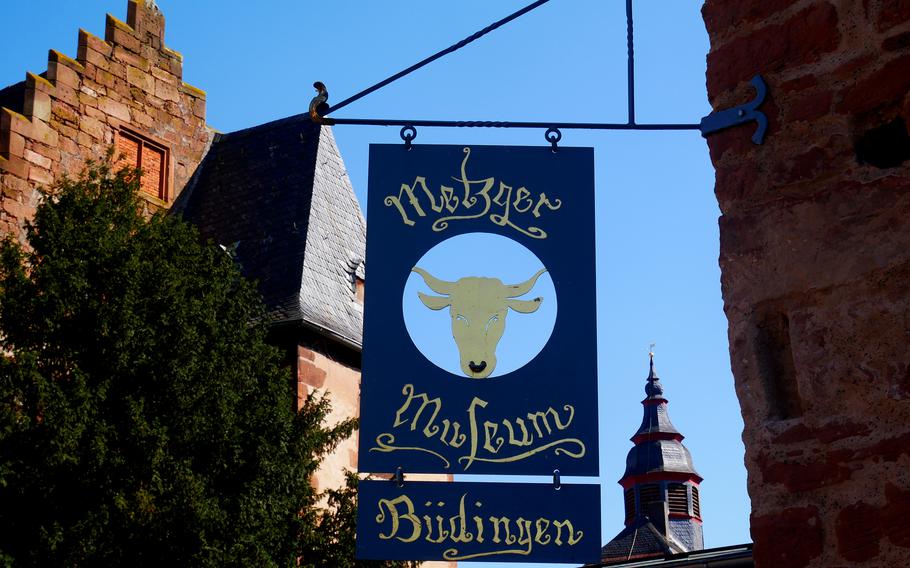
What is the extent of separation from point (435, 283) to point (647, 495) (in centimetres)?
4357

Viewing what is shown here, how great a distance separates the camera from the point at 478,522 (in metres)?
5.55

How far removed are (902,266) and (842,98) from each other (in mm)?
543

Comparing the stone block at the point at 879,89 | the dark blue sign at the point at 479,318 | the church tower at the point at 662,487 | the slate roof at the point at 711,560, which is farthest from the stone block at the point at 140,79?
the church tower at the point at 662,487

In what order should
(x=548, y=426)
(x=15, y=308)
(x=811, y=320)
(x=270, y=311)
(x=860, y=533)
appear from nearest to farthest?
(x=860, y=533)
(x=811, y=320)
(x=548, y=426)
(x=15, y=308)
(x=270, y=311)

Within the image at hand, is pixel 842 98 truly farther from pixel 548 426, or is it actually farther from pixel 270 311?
pixel 270 311

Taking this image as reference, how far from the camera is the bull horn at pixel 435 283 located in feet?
19.2

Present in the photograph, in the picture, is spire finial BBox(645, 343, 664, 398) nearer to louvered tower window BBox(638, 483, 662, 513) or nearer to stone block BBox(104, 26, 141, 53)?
louvered tower window BBox(638, 483, 662, 513)

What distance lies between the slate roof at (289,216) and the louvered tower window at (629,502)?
94.7 feet

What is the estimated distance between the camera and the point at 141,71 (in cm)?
2162

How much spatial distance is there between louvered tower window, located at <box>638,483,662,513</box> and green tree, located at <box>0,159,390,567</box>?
33616mm

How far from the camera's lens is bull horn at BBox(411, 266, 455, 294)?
19.2 feet

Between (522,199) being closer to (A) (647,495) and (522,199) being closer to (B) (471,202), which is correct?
(B) (471,202)

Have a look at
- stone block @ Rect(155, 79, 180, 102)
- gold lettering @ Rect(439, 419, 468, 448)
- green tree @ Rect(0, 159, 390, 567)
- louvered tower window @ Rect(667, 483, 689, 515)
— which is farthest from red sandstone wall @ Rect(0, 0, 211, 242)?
louvered tower window @ Rect(667, 483, 689, 515)

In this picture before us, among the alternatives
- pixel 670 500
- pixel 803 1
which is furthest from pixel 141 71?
pixel 670 500
